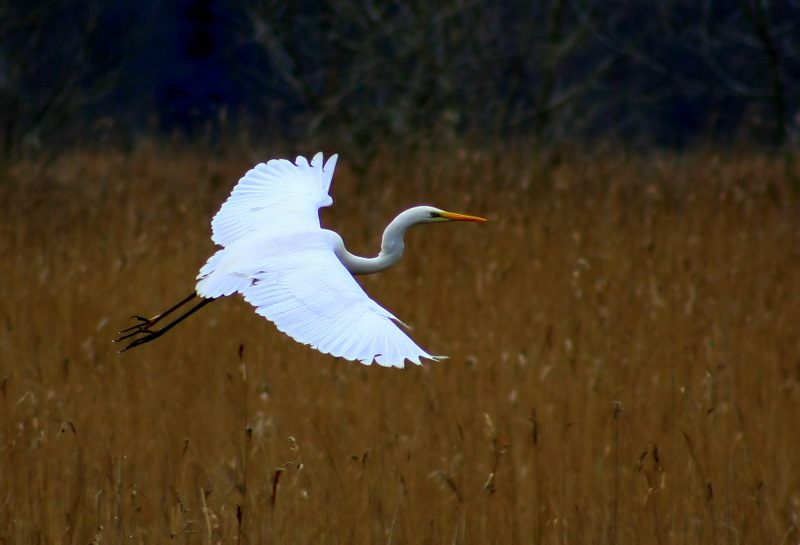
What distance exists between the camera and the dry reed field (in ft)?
8.11

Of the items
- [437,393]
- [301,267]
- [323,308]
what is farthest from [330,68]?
[323,308]

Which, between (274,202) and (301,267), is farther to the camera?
(274,202)

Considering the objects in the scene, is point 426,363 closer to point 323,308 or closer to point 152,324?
point 152,324

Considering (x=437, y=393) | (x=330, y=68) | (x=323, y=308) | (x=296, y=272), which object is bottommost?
(x=437, y=393)

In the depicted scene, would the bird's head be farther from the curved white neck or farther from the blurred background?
the blurred background

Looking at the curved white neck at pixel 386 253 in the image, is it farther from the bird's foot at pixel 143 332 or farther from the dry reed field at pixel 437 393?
the bird's foot at pixel 143 332

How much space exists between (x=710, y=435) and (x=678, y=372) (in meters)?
0.68

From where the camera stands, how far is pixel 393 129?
821 cm

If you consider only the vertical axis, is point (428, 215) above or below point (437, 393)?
above

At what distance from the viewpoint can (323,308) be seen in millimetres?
2375

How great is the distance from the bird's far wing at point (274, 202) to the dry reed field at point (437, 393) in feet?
1.66

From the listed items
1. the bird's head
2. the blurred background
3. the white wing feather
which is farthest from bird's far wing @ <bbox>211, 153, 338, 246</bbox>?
the blurred background

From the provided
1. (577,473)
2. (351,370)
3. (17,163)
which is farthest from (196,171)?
(577,473)

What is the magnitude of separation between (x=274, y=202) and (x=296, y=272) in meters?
0.90
